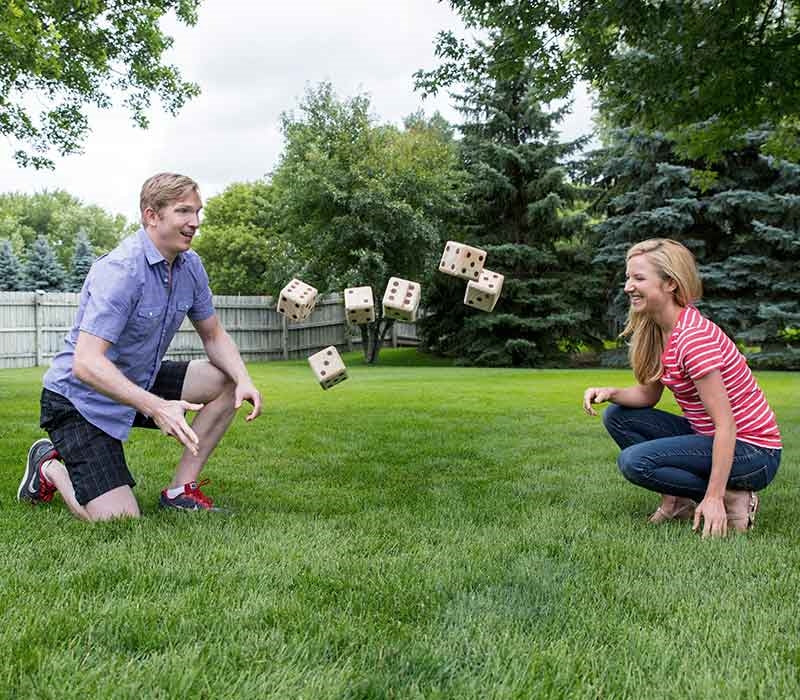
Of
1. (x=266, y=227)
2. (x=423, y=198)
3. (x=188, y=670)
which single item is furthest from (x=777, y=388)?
(x=266, y=227)

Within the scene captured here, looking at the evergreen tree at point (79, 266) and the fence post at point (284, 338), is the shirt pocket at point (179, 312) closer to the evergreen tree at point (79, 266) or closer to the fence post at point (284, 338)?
the fence post at point (284, 338)

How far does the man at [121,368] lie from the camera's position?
3.18 meters

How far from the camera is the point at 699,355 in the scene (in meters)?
3.11

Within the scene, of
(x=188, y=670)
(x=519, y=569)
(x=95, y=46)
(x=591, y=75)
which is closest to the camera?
(x=188, y=670)

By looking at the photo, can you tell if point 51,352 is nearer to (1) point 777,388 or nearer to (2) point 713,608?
(1) point 777,388

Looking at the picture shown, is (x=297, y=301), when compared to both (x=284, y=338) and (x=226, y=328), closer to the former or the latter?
(x=226, y=328)

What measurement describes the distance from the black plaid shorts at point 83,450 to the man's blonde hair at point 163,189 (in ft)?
3.05

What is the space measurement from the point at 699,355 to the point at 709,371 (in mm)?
73

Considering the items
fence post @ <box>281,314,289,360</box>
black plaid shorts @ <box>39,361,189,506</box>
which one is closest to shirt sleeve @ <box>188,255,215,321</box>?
black plaid shorts @ <box>39,361,189,506</box>

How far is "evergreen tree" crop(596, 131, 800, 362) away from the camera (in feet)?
59.9

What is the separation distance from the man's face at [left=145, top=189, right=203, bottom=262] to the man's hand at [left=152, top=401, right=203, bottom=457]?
770mm

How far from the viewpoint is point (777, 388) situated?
41.4 feet

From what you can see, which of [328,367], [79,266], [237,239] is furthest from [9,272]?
[328,367]

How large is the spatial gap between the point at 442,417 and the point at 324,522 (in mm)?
4630
